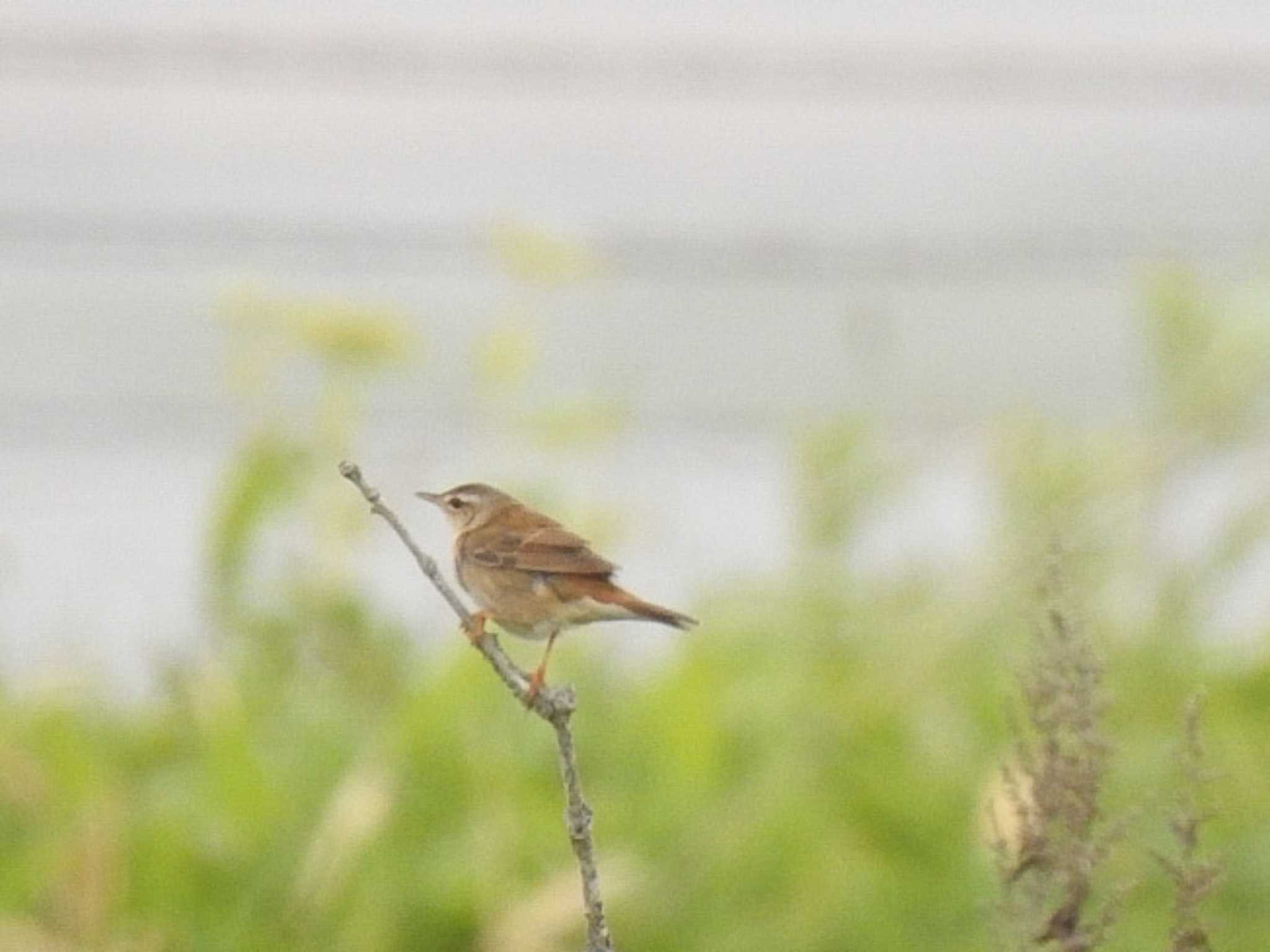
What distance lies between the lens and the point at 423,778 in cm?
470

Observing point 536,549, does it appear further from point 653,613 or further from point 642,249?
point 642,249

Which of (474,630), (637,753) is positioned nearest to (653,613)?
(474,630)

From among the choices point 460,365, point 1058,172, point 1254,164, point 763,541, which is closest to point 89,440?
point 460,365

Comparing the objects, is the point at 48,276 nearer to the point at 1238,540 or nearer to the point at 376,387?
the point at 376,387

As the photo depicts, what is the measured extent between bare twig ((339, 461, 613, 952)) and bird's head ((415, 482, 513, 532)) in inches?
27.9

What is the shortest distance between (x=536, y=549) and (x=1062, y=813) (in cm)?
78

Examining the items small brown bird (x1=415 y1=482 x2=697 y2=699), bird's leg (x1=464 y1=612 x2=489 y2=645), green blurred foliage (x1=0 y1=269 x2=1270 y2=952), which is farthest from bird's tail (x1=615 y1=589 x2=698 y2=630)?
green blurred foliage (x1=0 y1=269 x2=1270 y2=952)

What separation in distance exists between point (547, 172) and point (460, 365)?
2.00 ft

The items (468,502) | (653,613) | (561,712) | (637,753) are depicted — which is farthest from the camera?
(637,753)

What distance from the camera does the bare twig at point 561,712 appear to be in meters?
1.42

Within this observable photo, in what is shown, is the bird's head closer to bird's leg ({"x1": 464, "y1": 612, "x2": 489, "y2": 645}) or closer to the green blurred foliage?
bird's leg ({"x1": 464, "y1": 612, "x2": 489, "y2": 645})

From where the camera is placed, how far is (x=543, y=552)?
233 cm

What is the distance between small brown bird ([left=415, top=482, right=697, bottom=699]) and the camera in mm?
2273

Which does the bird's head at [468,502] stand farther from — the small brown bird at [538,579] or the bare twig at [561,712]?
the bare twig at [561,712]
